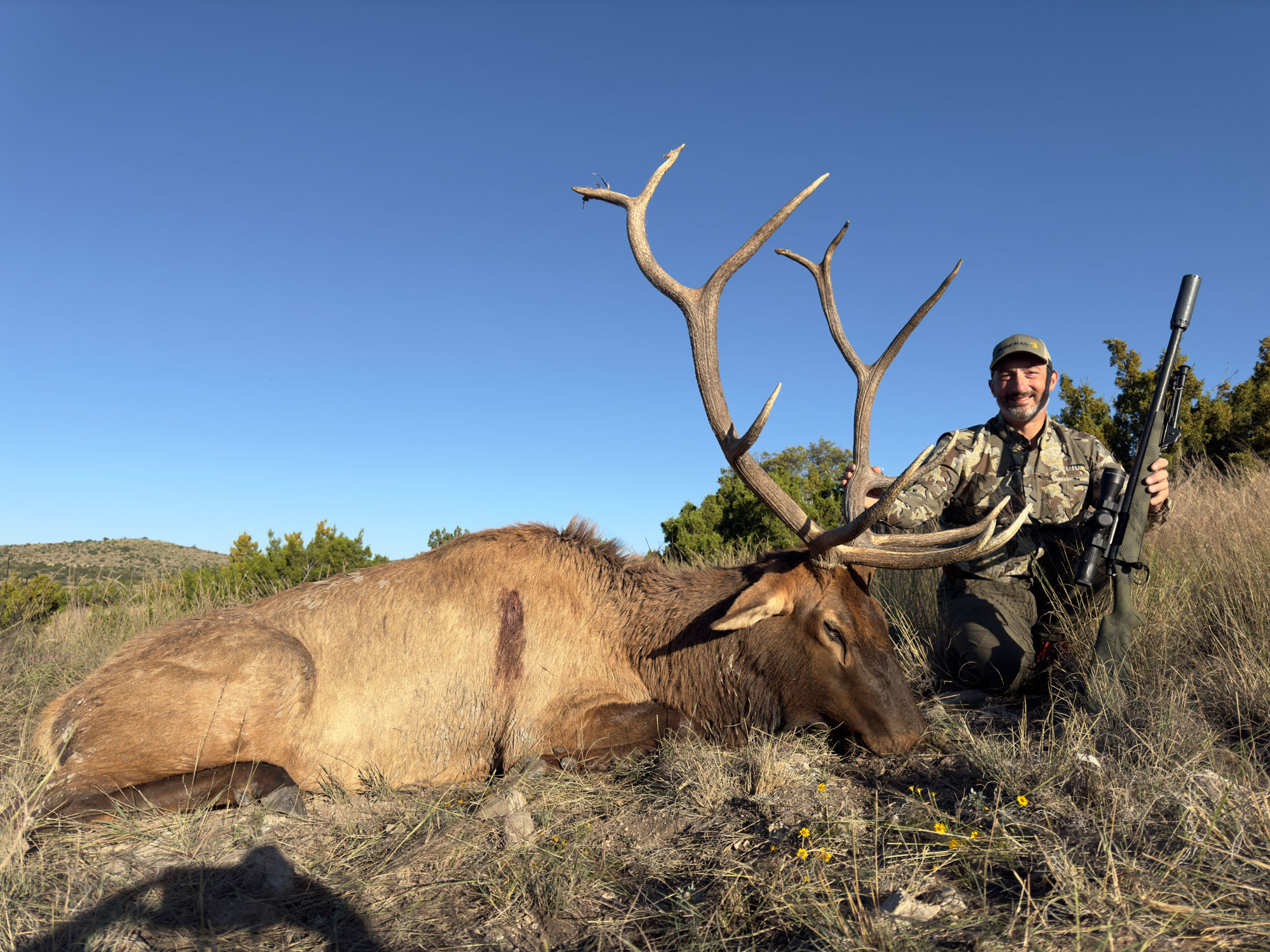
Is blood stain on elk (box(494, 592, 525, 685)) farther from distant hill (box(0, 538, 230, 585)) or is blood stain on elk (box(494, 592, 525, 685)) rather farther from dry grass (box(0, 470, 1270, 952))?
distant hill (box(0, 538, 230, 585))

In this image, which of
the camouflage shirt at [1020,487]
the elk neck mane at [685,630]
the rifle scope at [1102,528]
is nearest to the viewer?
the elk neck mane at [685,630]

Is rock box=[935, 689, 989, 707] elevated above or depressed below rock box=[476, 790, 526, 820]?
below

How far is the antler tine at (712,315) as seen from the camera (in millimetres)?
4219

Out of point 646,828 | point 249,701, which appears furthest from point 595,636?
point 249,701

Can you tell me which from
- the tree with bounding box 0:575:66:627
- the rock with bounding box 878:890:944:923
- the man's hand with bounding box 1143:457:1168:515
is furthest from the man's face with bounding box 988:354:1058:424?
the tree with bounding box 0:575:66:627

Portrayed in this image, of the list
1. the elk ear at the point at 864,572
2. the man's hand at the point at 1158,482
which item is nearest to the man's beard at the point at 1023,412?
the man's hand at the point at 1158,482

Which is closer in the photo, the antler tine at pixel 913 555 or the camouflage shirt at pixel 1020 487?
the antler tine at pixel 913 555

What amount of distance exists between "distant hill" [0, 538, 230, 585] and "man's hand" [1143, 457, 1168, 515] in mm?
23294

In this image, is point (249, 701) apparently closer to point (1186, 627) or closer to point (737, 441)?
point (737, 441)

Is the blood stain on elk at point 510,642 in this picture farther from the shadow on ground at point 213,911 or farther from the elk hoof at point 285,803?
the shadow on ground at point 213,911

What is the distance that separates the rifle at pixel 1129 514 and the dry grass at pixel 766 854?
0.30 metres

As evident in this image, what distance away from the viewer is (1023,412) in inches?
219

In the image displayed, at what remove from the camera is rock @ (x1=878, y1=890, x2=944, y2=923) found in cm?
214

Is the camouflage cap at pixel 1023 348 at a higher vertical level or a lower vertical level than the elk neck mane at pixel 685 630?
higher
